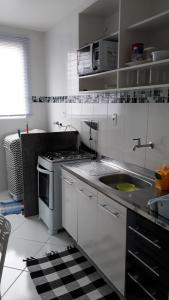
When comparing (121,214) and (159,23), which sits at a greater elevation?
(159,23)

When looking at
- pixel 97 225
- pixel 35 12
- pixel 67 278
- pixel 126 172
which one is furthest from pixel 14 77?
pixel 67 278

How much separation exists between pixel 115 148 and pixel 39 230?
127 cm

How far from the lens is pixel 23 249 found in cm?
250

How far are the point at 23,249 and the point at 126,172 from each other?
127 centimetres

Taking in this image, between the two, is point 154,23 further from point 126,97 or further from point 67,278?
point 67,278

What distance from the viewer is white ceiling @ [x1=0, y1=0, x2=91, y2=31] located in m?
2.65

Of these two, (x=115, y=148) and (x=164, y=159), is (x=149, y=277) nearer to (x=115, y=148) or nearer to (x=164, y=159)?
(x=164, y=159)

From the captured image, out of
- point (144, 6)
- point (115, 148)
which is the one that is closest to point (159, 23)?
point (144, 6)

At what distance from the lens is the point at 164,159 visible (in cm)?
193

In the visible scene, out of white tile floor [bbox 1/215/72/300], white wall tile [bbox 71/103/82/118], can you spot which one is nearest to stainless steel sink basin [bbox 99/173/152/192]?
white tile floor [bbox 1/215/72/300]

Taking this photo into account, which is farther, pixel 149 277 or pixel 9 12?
pixel 9 12

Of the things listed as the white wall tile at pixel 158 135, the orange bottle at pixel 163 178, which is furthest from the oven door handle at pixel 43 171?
the orange bottle at pixel 163 178

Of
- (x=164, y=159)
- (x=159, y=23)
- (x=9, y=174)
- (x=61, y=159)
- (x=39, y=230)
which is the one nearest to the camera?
(x=159, y=23)

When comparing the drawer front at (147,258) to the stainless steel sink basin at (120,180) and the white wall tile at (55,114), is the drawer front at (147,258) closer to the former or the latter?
the stainless steel sink basin at (120,180)
